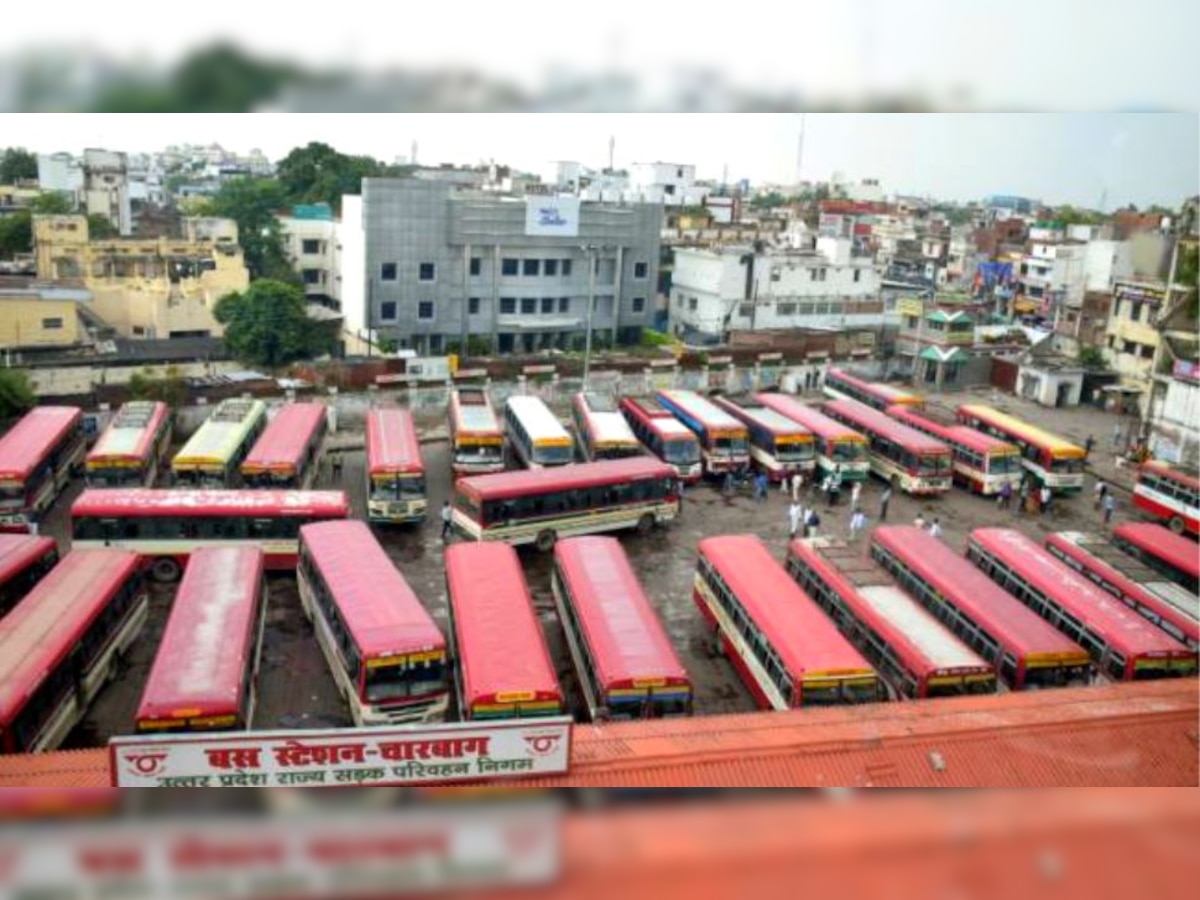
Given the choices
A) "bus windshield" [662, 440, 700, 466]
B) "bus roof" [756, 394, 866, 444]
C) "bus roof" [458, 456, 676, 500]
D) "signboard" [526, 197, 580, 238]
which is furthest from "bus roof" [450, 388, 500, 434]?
"signboard" [526, 197, 580, 238]

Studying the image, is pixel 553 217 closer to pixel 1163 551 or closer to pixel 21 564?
pixel 1163 551

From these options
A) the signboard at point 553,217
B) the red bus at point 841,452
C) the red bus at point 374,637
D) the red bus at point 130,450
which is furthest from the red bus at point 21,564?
the signboard at point 553,217

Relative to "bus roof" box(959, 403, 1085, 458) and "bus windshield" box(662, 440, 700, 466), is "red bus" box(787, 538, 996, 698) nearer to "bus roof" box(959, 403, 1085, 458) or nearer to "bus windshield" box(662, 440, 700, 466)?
"bus windshield" box(662, 440, 700, 466)

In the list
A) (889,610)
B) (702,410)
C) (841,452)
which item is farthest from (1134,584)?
(702,410)

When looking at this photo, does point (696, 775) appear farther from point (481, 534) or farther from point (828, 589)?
point (481, 534)

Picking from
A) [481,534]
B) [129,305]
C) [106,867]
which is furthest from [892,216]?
[106,867]

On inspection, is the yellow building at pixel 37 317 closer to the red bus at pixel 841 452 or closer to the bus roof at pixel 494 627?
the bus roof at pixel 494 627
